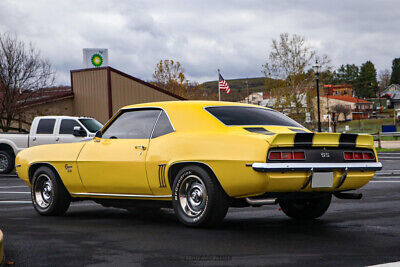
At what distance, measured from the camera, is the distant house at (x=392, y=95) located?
161000 mm

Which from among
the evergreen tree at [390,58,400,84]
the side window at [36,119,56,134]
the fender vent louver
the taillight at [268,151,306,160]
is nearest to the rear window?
the fender vent louver

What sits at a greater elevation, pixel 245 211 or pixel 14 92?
pixel 14 92

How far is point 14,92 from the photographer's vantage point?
27219mm

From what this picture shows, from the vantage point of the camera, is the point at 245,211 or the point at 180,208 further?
the point at 245,211

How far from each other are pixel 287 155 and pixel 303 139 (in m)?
0.25

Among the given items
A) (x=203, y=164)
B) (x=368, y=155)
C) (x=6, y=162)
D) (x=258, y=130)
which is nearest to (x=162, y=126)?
(x=203, y=164)

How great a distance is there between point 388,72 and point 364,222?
181m

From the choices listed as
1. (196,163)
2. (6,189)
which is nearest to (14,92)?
(6,189)

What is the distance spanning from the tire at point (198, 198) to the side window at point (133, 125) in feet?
3.12

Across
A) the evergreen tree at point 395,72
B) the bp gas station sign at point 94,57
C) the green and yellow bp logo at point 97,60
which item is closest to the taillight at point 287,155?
the bp gas station sign at point 94,57

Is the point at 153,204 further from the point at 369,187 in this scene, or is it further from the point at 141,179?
the point at 369,187

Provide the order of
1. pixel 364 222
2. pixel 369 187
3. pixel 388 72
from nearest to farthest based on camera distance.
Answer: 1. pixel 364 222
2. pixel 369 187
3. pixel 388 72

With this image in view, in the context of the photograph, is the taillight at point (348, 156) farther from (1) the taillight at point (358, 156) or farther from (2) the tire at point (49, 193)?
(2) the tire at point (49, 193)

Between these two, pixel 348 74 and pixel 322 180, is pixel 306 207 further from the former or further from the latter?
pixel 348 74
